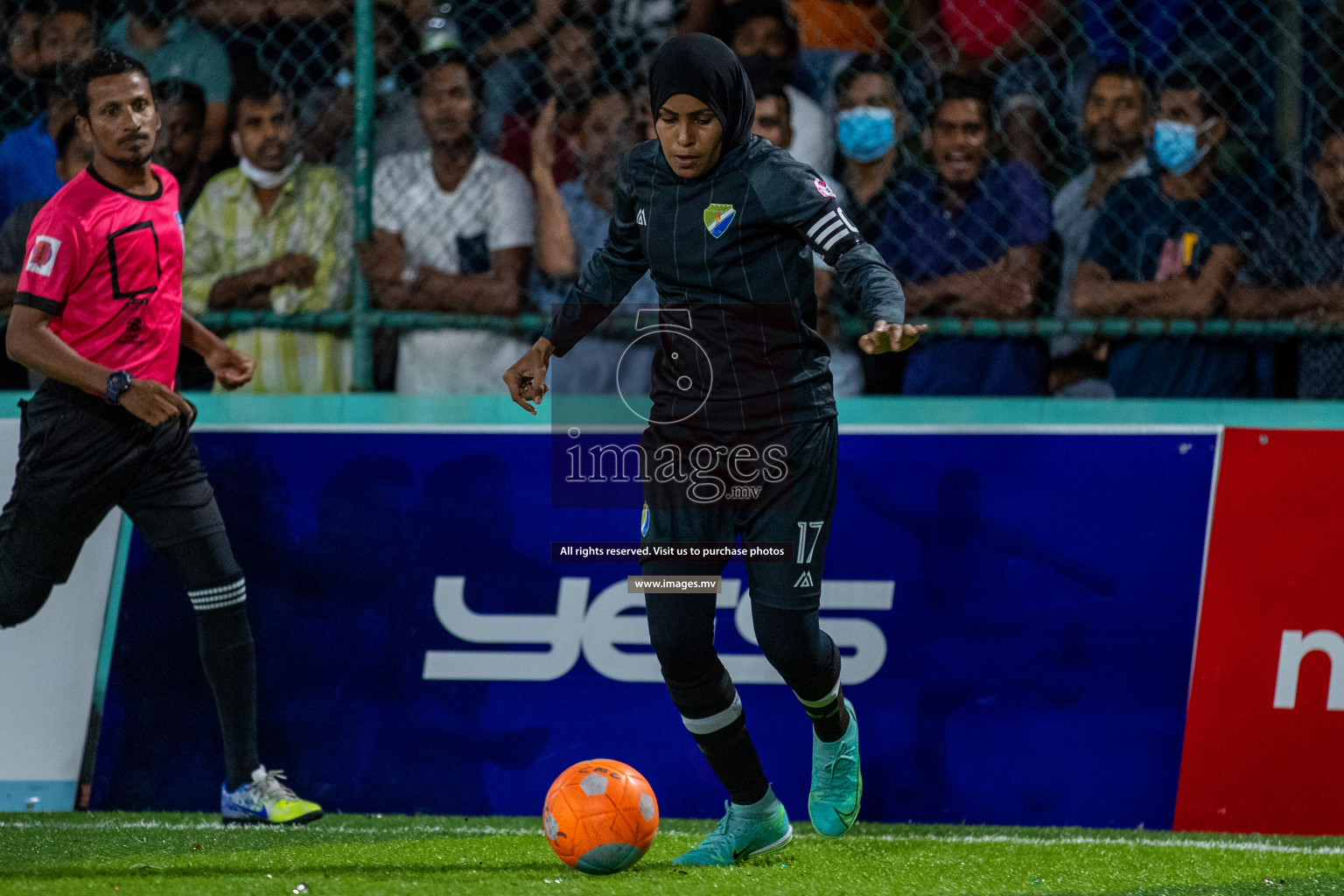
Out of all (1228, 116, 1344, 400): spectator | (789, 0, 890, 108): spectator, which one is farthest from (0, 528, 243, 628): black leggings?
(1228, 116, 1344, 400): spectator

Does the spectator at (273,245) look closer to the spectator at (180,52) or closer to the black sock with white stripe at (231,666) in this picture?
the spectator at (180,52)

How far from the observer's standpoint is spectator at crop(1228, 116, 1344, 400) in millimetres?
4684

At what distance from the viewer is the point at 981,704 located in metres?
4.51

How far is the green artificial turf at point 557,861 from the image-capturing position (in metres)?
3.40

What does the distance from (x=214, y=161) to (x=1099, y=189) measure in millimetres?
3242

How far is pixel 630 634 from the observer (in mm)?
4555

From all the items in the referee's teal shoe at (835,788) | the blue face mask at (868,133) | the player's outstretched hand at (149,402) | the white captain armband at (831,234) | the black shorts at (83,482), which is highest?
the blue face mask at (868,133)

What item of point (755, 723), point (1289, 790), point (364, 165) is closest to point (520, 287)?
point (364, 165)

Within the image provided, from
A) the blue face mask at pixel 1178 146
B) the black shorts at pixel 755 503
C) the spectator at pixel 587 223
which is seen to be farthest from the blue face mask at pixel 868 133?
the black shorts at pixel 755 503

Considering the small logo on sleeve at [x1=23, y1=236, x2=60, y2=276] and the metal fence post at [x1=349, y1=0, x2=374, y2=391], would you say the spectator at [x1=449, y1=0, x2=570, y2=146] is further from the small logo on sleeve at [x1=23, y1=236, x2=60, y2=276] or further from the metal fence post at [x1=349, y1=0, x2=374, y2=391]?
the small logo on sleeve at [x1=23, y1=236, x2=60, y2=276]

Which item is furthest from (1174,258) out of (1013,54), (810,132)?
(810,132)

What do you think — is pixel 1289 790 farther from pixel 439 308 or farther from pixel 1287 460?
pixel 439 308

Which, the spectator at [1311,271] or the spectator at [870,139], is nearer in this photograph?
the spectator at [1311,271]

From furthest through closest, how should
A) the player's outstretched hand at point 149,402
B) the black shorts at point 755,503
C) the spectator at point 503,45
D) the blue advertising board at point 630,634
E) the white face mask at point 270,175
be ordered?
the spectator at point 503,45 < the white face mask at point 270,175 < the blue advertising board at point 630,634 < the player's outstretched hand at point 149,402 < the black shorts at point 755,503
